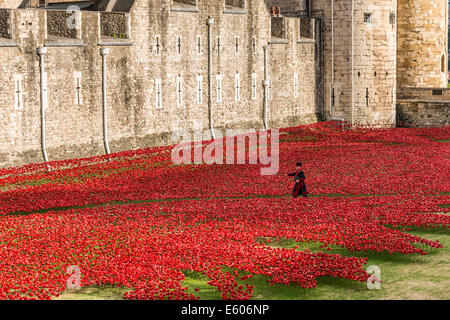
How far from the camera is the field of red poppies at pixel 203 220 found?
1306 cm

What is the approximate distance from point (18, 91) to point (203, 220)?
36.4 ft

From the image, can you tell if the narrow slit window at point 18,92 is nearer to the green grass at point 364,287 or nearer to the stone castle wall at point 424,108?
the green grass at point 364,287

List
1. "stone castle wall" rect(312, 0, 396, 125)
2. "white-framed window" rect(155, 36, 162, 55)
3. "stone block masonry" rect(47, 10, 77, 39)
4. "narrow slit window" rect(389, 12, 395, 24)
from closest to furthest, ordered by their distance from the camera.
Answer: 1. "stone block masonry" rect(47, 10, 77, 39)
2. "white-framed window" rect(155, 36, 162, 55)
3. "stone castle wall" rect(312, 0, 396, 125)
4. "narrow slit window" rect(389, 12, 395, 24)

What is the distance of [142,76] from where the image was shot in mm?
31578

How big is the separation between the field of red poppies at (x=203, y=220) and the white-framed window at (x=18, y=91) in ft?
6.77

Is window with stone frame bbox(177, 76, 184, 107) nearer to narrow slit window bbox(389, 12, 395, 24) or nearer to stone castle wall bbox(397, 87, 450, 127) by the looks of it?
narrow slit window bbox(389, 12, 395, 24)

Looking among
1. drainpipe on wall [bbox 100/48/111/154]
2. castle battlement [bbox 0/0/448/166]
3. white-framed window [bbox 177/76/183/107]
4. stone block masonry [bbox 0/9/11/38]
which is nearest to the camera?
stone block masonry [bbox 0/9/11/38]

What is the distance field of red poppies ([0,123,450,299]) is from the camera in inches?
514

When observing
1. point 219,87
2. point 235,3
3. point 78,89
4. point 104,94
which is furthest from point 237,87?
point 78,89

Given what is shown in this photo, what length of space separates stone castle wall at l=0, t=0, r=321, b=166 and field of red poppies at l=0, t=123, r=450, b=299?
1400mm

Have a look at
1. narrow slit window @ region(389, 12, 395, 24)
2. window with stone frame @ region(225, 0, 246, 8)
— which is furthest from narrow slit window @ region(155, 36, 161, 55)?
narrow slit window @ region(389, 12, 395, 24)

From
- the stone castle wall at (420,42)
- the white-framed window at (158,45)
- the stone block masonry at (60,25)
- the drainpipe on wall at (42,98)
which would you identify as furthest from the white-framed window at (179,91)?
the stone castle wall at (420,42)

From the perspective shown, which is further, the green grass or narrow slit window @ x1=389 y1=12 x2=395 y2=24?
narrow slit window @ x1=389 y1=12 x2=395 y2=24

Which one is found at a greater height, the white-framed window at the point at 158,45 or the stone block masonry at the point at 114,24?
the stone block masonry at the point at 114,24
